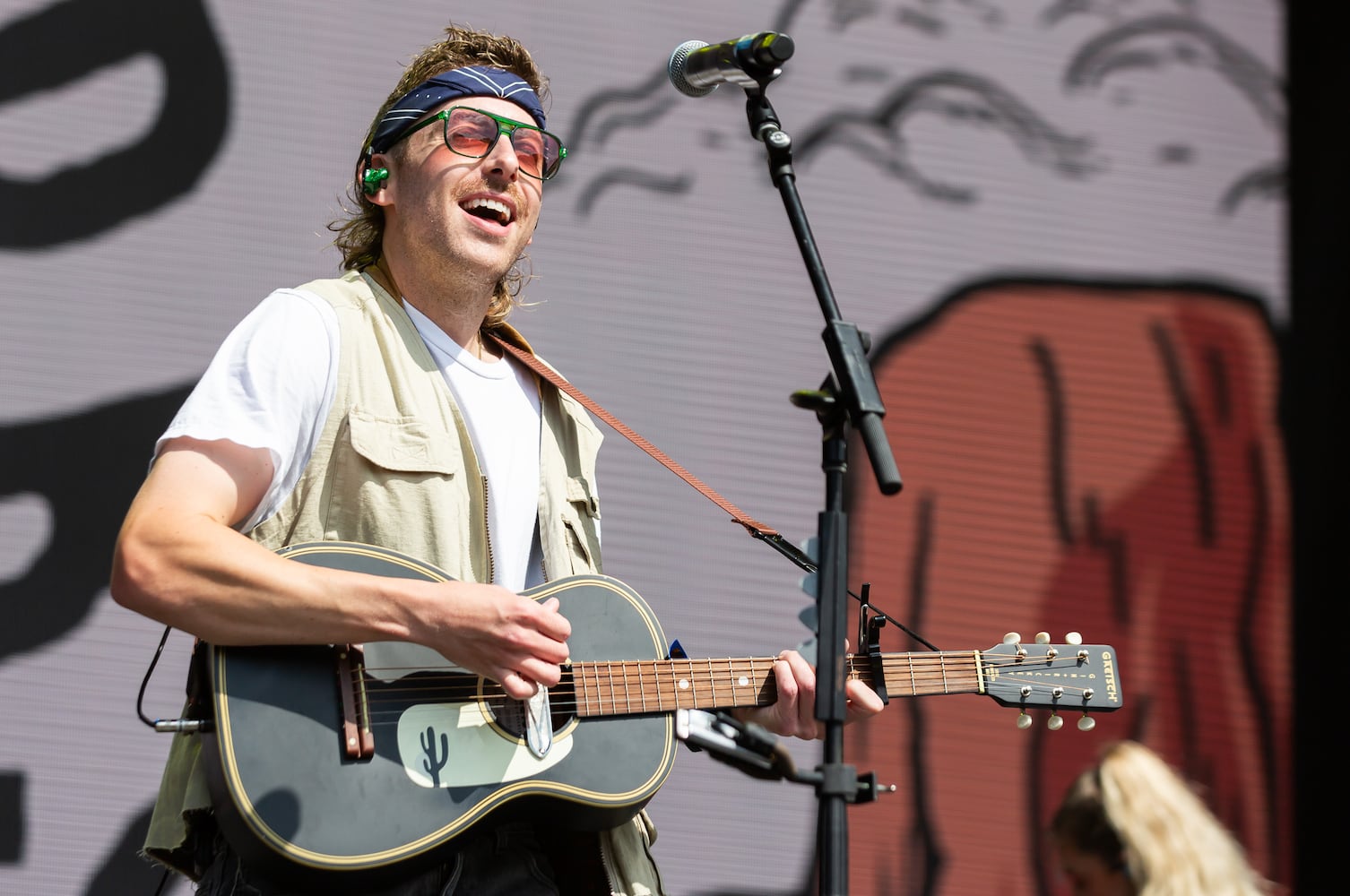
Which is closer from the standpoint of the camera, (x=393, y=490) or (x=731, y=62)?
(x=731, y=62)

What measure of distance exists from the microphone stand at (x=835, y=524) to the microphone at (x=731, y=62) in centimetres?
23

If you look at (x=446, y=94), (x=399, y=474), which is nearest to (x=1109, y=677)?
(x=399, y=474)

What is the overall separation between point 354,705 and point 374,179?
1.12 metres

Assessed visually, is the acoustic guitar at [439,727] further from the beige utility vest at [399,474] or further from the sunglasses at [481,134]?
the sunglasses at [481,134]

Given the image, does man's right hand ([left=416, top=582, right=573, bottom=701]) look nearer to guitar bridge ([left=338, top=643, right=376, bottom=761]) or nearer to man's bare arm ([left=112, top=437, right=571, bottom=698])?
man's bare arm ([left=112, top=437, right=571, bottom=698])

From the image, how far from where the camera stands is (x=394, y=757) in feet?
6.82

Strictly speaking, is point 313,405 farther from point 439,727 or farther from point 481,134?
point 481,134

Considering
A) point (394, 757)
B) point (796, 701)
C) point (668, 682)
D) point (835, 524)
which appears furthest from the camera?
point (796, 701)

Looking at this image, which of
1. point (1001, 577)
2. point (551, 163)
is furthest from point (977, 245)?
point (551, 163)

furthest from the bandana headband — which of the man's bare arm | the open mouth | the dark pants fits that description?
the dark pants

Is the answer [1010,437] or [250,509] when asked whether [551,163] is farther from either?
[1010,437]

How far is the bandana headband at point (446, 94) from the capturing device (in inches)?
104

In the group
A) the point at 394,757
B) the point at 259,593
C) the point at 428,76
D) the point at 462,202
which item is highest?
the point at 428,76

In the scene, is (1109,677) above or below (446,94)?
below
